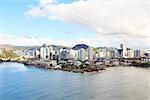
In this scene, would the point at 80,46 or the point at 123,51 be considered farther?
the point at 123,51

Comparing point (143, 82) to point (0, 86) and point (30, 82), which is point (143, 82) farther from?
point (0, 86)

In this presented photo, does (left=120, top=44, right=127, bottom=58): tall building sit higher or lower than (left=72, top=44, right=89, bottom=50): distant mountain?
lower

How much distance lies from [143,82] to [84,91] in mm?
1299

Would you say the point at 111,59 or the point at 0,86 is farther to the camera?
the point at 111,59

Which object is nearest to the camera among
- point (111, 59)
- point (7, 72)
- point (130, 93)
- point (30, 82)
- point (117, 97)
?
point (117, 97)

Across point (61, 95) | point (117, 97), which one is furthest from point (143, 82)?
point (61, 95)

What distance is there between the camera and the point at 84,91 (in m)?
3.78

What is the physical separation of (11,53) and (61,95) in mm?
Answer: 3930

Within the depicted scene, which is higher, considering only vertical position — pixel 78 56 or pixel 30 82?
pixel 78 56

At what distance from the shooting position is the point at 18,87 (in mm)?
3869

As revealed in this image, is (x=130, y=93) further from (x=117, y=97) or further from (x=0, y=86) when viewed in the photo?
(x=0, y=86)

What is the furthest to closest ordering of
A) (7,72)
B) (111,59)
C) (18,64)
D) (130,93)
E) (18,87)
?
(18,64)
(111,59)
(7,72)
(18,87)
(130,93)

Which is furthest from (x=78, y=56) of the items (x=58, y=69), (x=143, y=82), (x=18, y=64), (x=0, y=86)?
(x=0, y=86)

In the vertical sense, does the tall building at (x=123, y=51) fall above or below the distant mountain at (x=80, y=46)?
below
